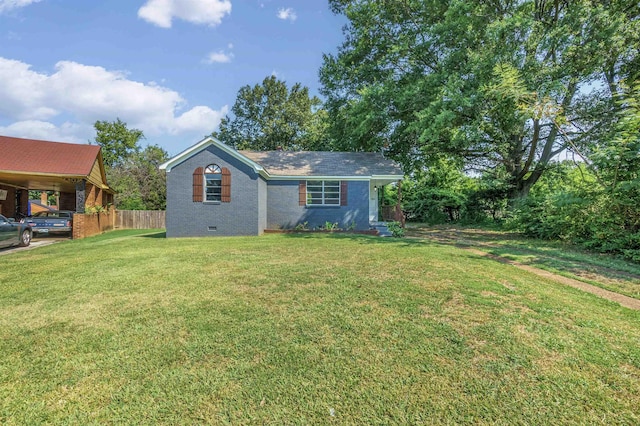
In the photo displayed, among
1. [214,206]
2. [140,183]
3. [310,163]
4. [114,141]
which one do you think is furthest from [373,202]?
[114,141]

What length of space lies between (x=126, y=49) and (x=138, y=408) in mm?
15392

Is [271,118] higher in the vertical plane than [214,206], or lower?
higher

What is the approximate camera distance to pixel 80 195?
15383mm

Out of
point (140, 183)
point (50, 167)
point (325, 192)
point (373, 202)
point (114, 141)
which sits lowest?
point (373, 202)

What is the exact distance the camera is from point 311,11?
14570 mm

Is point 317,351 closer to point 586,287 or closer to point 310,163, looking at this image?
point 586,287

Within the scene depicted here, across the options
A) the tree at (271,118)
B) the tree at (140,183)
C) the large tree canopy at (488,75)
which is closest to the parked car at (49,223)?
the tree at (140,183)

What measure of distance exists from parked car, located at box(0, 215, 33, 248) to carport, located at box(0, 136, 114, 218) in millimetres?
3304

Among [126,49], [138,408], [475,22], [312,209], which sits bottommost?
[138,408]

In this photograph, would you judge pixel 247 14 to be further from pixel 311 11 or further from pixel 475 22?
pixel 475 22

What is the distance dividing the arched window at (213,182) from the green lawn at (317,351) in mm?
8313

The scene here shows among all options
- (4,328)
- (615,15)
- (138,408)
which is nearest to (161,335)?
(138,408)

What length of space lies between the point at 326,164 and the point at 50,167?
46.0 ft

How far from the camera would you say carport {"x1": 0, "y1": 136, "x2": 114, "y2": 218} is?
14.5 meters
